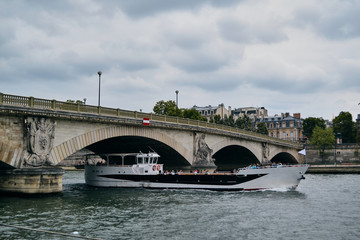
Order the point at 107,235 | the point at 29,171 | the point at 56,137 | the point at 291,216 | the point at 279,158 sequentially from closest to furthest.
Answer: the point at 107,235 → the point at 291,216 → the point at 29,171 → the point at 56,137 → the point at 279,158

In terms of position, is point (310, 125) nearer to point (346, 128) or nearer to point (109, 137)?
point (346, 128)

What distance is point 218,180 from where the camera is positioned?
43719 mm

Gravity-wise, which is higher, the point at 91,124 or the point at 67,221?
the point at 91,124

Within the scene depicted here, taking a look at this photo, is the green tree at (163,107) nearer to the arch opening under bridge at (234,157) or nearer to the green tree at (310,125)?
the arch opening under bridge at (234,157)

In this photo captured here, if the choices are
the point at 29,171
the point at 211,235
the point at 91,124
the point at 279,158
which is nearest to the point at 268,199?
the point at 211,235

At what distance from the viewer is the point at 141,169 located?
154ft

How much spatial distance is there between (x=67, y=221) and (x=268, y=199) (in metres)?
19.0

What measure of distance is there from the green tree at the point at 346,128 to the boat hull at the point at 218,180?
8686 centimetres

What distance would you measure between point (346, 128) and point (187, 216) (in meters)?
110

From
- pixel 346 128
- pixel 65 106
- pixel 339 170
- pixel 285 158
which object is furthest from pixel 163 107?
pixel 346 128

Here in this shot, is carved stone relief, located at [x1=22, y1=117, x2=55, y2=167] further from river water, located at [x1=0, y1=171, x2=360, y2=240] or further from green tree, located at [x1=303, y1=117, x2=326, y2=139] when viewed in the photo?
green tree, located at [x1=303, y1=117, x2=326, y2=139]

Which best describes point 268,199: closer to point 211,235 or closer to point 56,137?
point 211,235

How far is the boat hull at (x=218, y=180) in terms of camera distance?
4275 cm

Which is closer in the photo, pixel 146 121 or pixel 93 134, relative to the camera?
pixel 93 134
